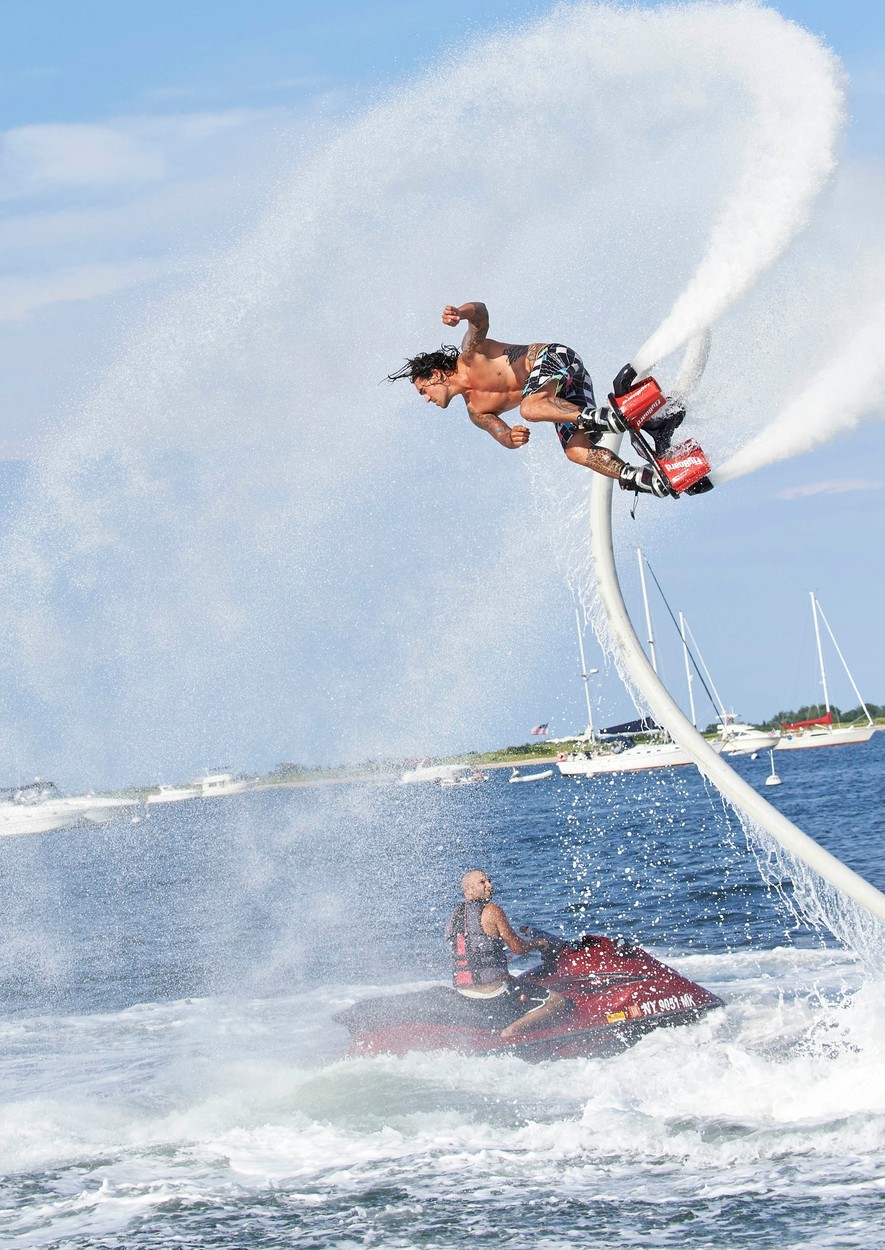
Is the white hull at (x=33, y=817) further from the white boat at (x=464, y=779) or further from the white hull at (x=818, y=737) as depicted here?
the white hull at (x=818, y=737)

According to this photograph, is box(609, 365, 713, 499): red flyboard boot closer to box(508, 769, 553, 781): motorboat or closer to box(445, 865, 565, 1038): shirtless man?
box(445, 865, 565, 1038): shirtless man

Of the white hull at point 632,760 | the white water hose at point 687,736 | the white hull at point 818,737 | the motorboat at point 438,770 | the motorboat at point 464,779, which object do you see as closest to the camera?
the white water hose at point 687,736

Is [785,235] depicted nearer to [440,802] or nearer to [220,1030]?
[220,1030]

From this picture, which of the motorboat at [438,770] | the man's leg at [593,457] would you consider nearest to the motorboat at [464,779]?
the motorboat at [438,770]

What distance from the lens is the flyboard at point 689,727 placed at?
9.38 metres

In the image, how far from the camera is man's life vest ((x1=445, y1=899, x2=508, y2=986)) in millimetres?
15047

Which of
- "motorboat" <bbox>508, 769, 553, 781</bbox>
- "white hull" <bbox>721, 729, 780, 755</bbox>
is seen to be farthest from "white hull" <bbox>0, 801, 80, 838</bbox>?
"white hull" <bbox>721, 729, 780, 755</bbox>

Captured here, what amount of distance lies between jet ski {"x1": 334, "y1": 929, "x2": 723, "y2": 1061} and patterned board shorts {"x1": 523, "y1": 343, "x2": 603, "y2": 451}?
7194 mm

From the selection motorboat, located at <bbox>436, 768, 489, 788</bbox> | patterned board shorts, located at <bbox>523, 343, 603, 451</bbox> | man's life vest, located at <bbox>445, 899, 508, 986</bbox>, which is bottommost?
man's life vest, located at <bbox>445, 899, 508, 986</bbox>

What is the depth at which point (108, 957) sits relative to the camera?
30.8m

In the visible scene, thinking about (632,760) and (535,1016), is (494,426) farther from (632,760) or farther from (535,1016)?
(632,760)

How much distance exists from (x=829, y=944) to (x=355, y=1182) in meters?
12.5

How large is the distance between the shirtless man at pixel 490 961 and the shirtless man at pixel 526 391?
6.34 meters

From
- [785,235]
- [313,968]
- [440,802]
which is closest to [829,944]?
[313,968]
